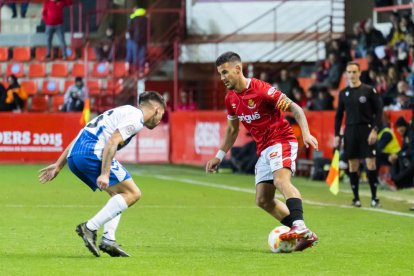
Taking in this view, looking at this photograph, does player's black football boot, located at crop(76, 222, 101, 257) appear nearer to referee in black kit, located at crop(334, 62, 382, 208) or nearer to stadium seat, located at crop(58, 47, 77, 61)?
referee in black kit, located at crop(334, 62, 382, 208)

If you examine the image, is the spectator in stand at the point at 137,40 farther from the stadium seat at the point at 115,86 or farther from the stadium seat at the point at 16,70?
the stadium seat at the point at 16,70

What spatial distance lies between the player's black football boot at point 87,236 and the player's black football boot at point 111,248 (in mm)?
104

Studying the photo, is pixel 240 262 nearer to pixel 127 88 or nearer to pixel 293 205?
pixel 293 205

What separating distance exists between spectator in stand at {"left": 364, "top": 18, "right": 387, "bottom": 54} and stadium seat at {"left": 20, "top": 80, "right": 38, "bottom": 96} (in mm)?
11515

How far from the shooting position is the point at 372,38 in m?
30.8

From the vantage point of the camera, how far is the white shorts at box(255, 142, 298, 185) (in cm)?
Result: 1202

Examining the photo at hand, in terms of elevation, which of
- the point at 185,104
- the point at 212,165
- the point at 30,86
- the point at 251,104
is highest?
the point at 251,104

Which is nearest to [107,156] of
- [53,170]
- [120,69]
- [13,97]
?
[53,170]

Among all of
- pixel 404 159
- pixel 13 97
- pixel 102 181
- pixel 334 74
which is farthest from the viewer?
pixel 13 97

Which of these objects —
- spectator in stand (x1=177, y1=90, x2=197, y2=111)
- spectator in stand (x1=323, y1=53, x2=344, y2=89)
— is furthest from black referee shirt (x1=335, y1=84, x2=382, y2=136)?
spectator in stand (x1=177, y1=90, x2=197, y2=111)

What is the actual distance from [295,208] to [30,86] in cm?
2688

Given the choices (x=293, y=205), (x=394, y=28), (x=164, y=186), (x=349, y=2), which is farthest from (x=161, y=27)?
(x=293, y=205)

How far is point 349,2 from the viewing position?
36.5 meters

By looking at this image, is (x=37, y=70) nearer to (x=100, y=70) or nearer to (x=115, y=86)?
(x=100, y=70)
